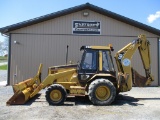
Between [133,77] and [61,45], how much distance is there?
6.67m

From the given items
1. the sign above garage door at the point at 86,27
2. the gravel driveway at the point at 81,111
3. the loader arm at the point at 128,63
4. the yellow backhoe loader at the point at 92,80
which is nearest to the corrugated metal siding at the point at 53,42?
the sign above garage door at the point at 86,27

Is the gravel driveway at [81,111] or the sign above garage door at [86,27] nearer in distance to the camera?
the gravel driveway at [81,111]

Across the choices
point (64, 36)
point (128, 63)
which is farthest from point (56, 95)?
point (64, 36)

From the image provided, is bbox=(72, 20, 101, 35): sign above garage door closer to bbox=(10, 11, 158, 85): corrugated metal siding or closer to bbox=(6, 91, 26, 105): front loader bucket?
bbox=(10, 11, 158, 85): corrugated metal siding

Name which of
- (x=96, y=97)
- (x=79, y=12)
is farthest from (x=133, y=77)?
(x=79, y=12)

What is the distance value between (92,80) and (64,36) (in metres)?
6.80

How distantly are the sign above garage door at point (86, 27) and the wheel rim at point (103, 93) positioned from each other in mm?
7291

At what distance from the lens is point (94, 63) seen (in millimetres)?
10516

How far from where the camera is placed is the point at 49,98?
32.3 feet

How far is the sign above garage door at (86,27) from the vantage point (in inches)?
656

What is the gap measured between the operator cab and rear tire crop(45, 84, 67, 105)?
3.36 ft

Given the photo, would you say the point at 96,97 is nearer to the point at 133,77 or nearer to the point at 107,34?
the point at 133,77

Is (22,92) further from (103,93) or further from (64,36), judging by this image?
(64,36)

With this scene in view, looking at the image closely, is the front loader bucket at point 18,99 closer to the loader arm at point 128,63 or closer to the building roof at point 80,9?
the loader arm at point 128,63
